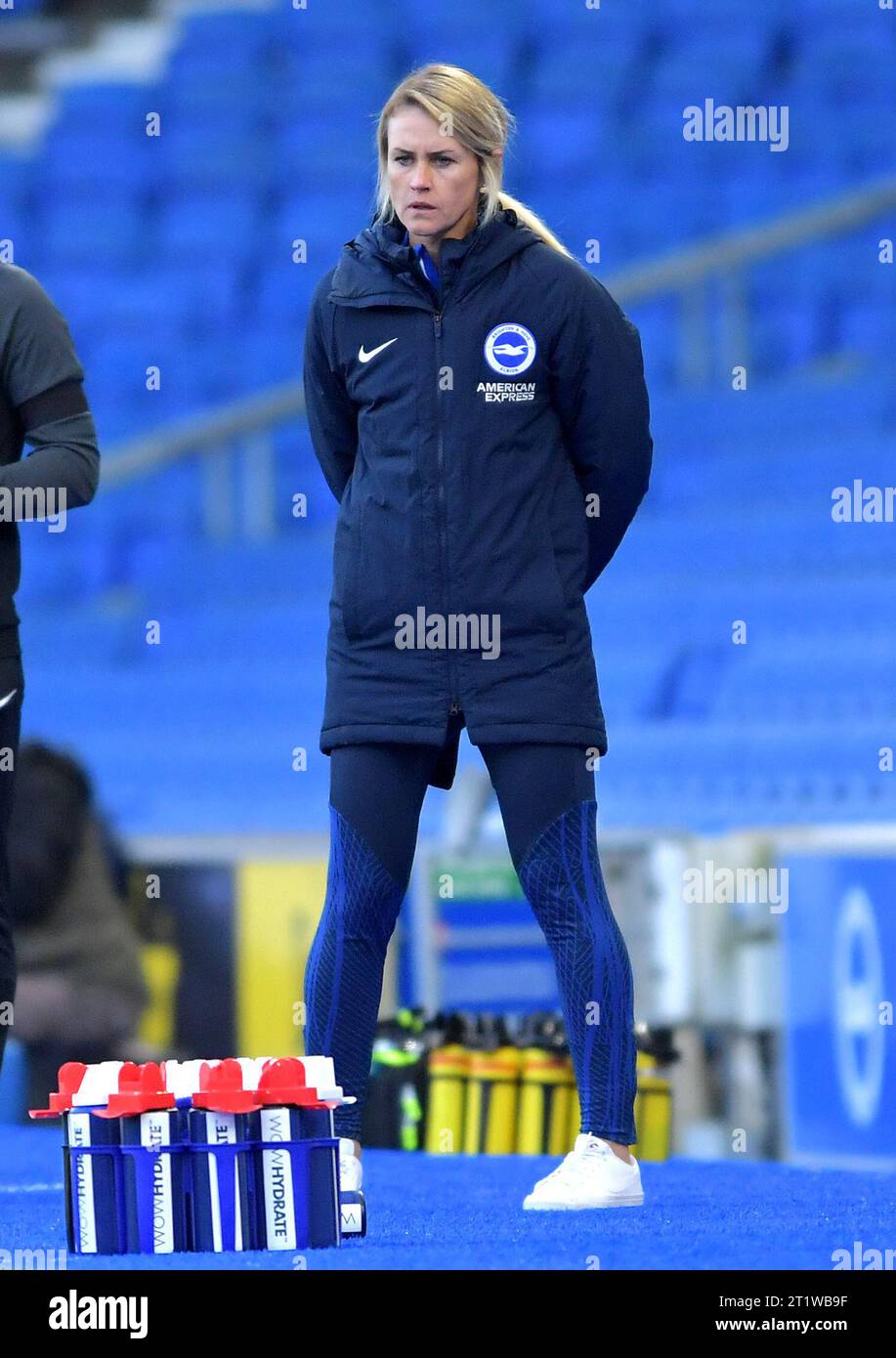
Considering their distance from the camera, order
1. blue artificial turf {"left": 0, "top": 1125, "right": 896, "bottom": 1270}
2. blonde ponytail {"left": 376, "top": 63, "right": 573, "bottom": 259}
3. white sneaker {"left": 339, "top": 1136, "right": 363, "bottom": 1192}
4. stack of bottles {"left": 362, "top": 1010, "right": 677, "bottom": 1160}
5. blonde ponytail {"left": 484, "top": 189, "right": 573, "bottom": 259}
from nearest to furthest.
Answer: blue artificial turf {"left": 0, "top": 1125, "right": 896, "bottom": 1270}, white sneaker {"left": 339, "top": 1136, "right": 363, "bottom": 1192}, blonde ponytail {"left": 376, "top": 63, "right": 573, "bottom": 259}, blonde ponytail {"left": 484, "top": 189, "right": 573, "bottom": 259}, stack of bottles {"left": 362, "top": 1010, "right": 677, "bottom": 1160}

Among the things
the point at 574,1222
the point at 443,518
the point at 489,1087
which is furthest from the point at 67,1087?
the point at 489,1087

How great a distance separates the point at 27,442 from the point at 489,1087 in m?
2.54

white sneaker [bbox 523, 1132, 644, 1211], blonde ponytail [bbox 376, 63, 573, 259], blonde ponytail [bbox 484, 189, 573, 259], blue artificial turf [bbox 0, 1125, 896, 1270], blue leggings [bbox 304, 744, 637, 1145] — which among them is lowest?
blue artificial turf [bbox 0, 1125, 896, 1270]

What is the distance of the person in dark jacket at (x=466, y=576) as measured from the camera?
3457 millimetres

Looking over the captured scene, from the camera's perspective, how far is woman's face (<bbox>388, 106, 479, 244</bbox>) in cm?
343

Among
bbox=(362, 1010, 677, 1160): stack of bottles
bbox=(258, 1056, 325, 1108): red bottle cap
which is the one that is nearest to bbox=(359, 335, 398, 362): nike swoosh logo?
bbox=(258, 1056, 325, 1108): red bottle cap

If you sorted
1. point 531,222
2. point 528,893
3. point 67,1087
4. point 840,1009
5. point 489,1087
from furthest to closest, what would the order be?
1. point 840,1009
2. point 489,1087
3. point 531,222
4. point 528,893
5. point 67,1087

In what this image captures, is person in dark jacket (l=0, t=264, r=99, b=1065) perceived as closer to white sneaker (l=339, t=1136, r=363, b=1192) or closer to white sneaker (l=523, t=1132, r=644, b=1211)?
white sneaker (l=339, t=1136, r=363, b=1192)

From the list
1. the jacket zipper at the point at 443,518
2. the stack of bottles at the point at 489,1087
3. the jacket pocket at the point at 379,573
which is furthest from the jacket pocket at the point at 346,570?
the stack of bottles at the point at 489,1087

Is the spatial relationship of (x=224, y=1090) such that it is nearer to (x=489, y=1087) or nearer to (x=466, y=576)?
(x=466, y=576)

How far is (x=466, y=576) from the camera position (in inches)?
136

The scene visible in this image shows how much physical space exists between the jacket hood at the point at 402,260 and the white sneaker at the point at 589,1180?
122cm

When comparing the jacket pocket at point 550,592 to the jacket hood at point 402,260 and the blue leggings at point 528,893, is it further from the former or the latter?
the jacket hood at point 402,260
